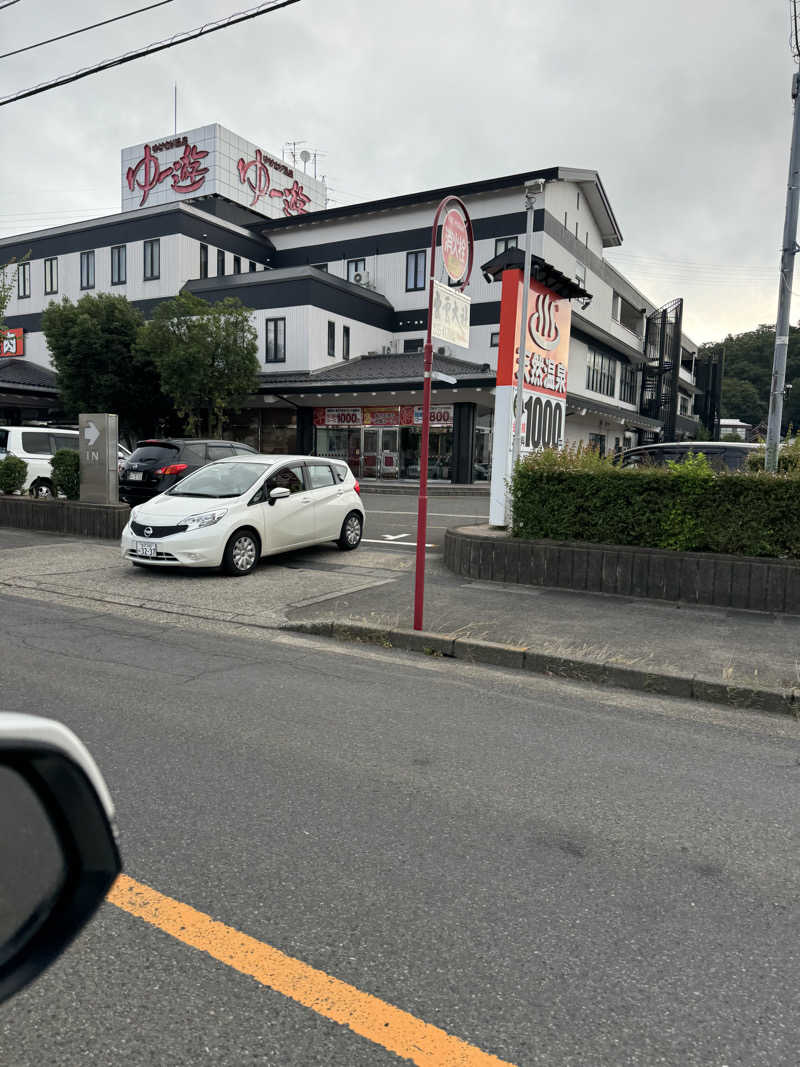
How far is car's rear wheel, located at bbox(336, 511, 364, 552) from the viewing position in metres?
12.0

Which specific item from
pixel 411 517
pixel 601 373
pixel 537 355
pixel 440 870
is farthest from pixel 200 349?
pixel 440 870

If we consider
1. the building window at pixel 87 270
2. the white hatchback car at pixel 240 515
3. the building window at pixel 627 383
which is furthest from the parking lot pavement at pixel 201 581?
the building window at pixel 627 383

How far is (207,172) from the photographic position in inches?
1665

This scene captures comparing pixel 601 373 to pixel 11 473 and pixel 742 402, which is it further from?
pixel 742 402

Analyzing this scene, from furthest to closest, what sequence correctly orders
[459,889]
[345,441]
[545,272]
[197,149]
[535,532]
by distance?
[197,149] → [345,441] → [545,272] → [535,532] → [459,889]

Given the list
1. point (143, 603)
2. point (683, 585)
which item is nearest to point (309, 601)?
point (143, 603)

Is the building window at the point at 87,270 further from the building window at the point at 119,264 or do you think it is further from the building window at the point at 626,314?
the building window at the point at 626,314

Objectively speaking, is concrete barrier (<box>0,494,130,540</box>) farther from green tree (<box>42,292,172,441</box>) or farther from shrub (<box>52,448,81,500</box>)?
green tree (<box>42,292,172,441</box>)

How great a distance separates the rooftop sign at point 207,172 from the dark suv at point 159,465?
32113 millimetres

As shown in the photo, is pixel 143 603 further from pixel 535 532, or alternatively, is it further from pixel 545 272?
pixel 545 272

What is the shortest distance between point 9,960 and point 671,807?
327 centimetres

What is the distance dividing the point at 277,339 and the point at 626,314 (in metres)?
24.6

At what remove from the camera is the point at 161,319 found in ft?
95.3

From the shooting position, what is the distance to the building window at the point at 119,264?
120 feet
